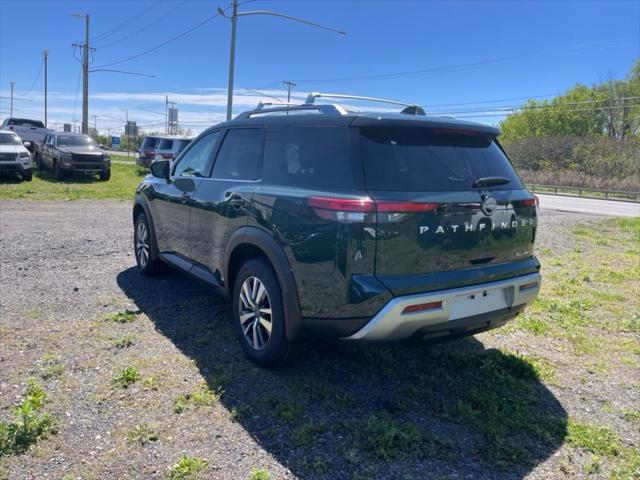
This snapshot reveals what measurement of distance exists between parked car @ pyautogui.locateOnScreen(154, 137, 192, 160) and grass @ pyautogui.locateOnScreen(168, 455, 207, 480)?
20637mm

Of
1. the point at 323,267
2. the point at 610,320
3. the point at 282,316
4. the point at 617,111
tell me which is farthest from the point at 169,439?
the point at 617,111

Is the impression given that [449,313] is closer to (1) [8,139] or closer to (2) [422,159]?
(2) [422,159]

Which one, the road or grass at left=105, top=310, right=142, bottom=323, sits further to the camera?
the road

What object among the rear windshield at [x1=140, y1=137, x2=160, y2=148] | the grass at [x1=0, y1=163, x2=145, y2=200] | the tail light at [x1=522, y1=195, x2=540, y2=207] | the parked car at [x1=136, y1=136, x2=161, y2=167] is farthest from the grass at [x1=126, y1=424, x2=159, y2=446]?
the rear windshield at [x1=140, y1=137, x2=160, y2=148]

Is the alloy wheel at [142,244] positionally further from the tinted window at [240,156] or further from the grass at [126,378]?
the grass at [126,378]

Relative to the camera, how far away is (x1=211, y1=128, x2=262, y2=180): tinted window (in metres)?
3.97

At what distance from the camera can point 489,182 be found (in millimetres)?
3412

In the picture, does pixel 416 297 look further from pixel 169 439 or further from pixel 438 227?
pixel 169 439

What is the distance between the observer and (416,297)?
9.83 ft

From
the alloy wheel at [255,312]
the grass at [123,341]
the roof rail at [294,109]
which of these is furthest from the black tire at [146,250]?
the alloy wheel at [255,312]

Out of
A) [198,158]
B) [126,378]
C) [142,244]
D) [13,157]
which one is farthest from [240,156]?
[13,157]

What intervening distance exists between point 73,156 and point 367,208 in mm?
18026

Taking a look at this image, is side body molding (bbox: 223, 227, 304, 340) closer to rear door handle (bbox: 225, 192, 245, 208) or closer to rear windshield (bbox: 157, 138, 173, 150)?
rear door handle (bbox: 225, 192, 245, 208)

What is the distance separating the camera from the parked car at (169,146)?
72.5 ft
